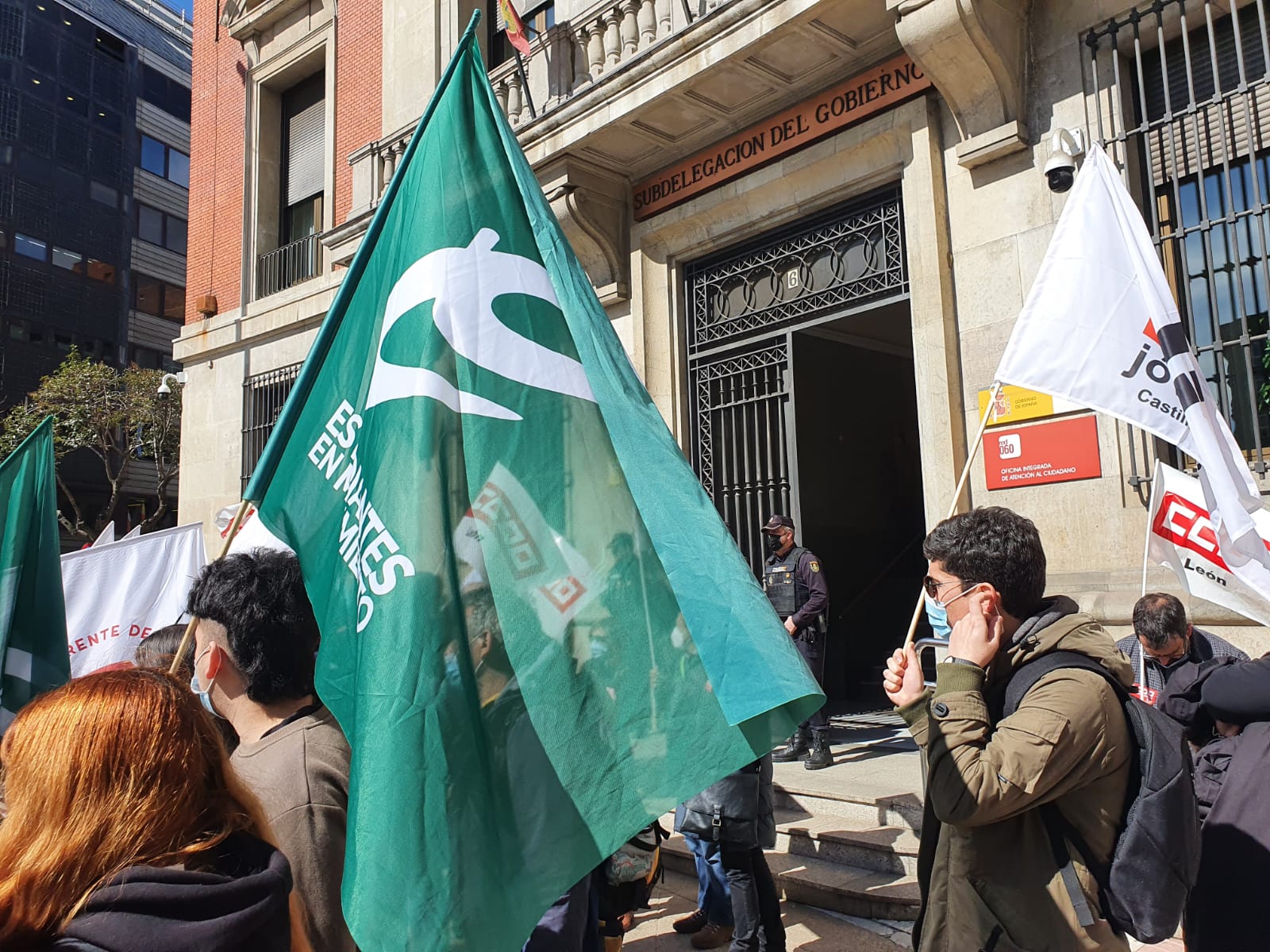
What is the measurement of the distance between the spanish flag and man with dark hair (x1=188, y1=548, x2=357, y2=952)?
7.21 meters

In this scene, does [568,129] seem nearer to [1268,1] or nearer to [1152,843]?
[1268,1]

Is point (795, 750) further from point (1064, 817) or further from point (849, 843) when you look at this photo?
point (1064, 817)

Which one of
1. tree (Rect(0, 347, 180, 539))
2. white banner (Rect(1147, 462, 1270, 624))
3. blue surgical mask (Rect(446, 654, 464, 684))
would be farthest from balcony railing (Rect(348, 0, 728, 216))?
tree (Rect(0, 347, 180, 539))

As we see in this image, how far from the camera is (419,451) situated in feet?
6.41

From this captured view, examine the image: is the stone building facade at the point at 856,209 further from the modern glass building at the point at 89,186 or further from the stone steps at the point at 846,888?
the modern glass building at the point at 89,186

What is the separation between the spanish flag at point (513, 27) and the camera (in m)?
8.31

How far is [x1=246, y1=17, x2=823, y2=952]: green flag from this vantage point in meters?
1.66

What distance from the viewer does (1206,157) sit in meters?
→ 6.11

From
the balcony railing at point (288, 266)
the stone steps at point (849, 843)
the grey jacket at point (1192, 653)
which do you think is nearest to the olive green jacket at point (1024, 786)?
the grey jacket at point (1192, 653)

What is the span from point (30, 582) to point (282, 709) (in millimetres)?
2621

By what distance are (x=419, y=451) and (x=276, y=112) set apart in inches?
562

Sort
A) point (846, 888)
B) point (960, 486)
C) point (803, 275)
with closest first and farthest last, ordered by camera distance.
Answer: point (960, 486) → point (846, 888) → point (803, 275)

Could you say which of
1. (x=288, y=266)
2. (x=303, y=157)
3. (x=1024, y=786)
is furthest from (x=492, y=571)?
(x=303, y=157)

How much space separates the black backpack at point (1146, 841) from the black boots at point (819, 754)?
14.4ft
